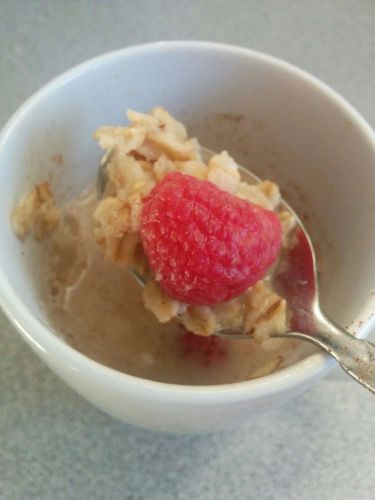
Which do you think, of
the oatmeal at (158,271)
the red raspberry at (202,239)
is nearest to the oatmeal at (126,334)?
the oatmeal at (158,271)

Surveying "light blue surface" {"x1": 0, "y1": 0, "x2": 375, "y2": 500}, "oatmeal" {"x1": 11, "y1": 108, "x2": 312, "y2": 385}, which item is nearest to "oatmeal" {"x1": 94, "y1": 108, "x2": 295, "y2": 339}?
"oatmeal" {"x1": 11, "y1": 108, "x2": 312, "y2": 385}

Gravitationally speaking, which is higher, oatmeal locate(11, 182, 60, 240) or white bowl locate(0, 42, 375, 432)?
white bowl locate(0, 42, 375, 432)

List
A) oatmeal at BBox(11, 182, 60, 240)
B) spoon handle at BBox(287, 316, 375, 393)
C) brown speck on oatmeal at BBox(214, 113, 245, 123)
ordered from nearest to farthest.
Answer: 1. spoon handle at BBox(287, 316, 375, 393)
2. oatmeal at BBox(11, 182, 60, 240)
3. brown speck on oatmeal at BBox(214, 113, 245, 123)

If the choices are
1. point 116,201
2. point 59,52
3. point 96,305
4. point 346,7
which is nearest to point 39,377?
point 96,305

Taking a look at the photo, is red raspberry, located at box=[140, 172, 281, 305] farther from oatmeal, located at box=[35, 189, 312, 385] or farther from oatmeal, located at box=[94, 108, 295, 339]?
oatmeal, located at box=[35, 189, 312, 385]

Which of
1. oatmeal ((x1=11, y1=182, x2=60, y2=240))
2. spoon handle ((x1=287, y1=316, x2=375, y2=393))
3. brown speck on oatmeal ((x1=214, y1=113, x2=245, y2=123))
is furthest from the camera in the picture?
brown speck on oatmeal ((x1=214, y1=113, x2=245, y2=123))

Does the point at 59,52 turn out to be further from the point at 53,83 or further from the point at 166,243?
the point at 166,243

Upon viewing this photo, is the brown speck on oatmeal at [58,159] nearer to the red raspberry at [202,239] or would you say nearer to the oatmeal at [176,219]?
the oatmeal at [176,219]
